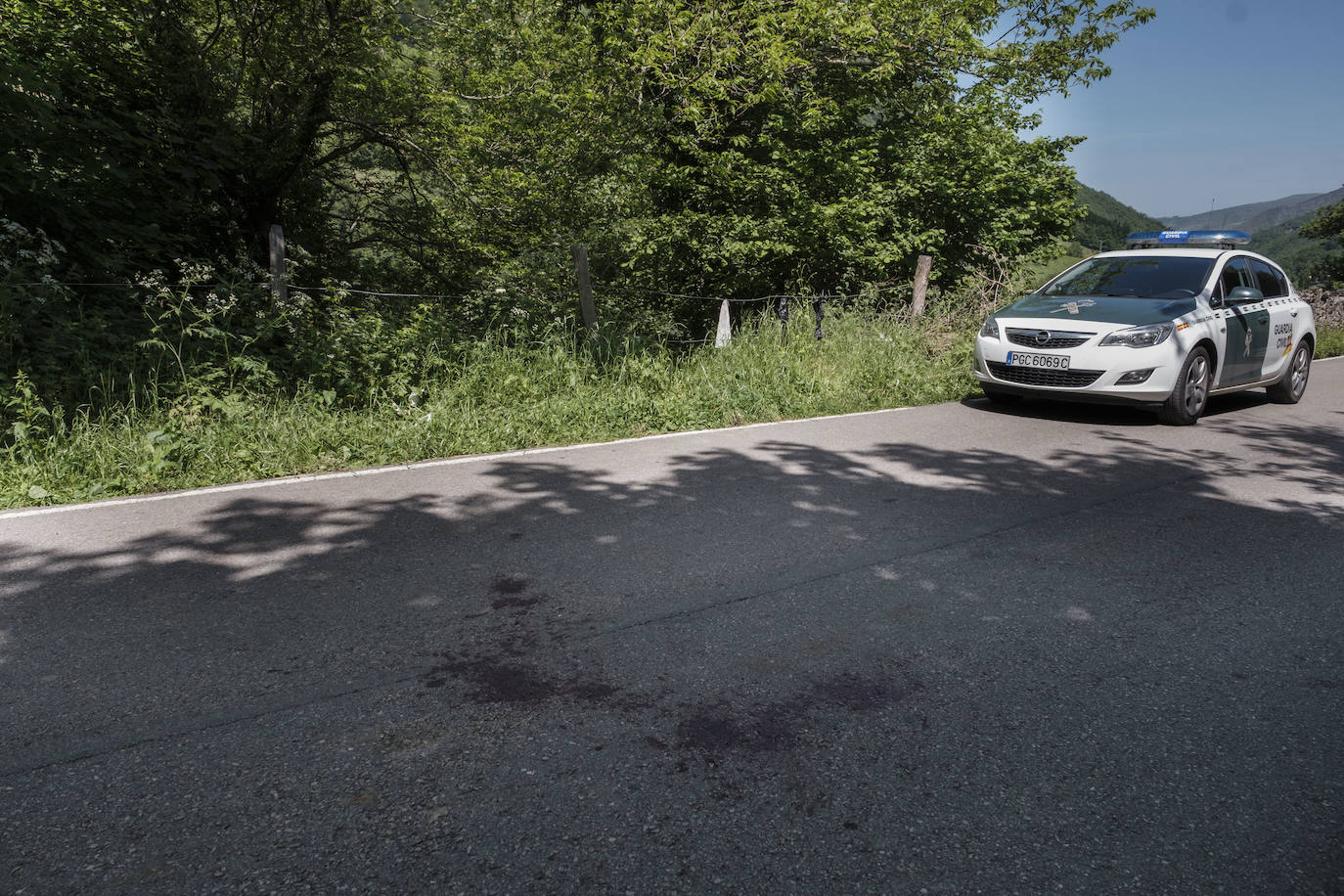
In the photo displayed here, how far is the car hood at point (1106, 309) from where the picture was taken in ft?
29.8

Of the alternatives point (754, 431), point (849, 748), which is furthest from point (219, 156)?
point (849, 748)

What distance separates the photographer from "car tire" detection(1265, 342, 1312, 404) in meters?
10.9

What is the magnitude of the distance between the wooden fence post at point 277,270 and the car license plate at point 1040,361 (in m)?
7.59

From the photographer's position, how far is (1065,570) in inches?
178

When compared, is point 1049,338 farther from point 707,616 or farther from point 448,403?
point 707,616

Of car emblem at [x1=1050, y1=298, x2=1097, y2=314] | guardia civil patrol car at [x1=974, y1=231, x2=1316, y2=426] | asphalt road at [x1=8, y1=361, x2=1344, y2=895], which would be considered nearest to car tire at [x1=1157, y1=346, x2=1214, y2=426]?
guardia civil patrol car at [x1=974, y1=231, x2=1316, y2=426]

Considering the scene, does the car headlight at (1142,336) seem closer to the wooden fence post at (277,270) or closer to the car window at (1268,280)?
the car window at (1268,280)

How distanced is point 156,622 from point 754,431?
560 centimetres

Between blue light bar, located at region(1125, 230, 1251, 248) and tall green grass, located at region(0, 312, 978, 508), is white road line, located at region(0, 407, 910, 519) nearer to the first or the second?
tall green grass, located at region(0, 312, 978, 508)

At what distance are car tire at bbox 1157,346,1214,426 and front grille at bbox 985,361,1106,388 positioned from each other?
82cm

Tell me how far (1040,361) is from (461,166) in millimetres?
9842

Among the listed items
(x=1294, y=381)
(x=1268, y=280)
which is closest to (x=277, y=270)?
(x=1268, y=280)

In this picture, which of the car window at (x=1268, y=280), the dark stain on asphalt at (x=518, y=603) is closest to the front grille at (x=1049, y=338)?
the car window at (x=1268, y=280)

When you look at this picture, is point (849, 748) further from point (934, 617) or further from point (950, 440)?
point (950, 440)
